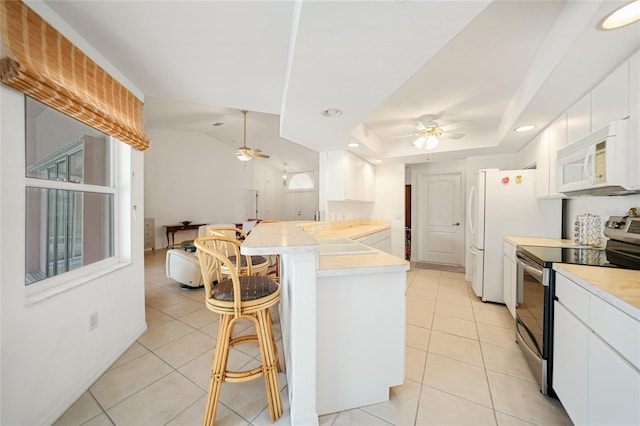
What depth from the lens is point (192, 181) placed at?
23.3 feet

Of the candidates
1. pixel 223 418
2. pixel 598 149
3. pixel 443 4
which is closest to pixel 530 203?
pixel 598 149

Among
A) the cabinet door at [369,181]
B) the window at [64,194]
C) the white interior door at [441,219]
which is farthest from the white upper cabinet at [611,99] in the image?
the white interior door at [441,219]

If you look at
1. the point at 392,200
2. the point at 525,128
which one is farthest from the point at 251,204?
the point at 525,128

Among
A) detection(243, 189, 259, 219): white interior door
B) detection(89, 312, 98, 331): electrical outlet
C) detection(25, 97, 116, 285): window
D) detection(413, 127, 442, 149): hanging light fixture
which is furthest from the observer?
detection(243, 189, 259, 219): white interior door

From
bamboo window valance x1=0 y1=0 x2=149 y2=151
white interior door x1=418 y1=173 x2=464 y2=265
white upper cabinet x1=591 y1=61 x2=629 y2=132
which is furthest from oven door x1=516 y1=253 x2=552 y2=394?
white interior door x1=418 y1=173 x2=464 y2=265

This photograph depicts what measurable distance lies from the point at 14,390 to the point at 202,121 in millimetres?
5518

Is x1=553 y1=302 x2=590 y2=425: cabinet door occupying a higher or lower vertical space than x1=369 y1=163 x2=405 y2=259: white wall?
lower

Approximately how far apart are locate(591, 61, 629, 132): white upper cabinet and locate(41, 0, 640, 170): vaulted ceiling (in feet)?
0.23

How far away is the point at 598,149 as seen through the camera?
1528 millimetres

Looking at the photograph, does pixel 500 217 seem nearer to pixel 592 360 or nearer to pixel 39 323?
pixel 592 360

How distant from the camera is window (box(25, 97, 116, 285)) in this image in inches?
54.0

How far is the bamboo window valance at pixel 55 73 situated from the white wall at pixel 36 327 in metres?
0.12

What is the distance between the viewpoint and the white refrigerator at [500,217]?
2.78 m

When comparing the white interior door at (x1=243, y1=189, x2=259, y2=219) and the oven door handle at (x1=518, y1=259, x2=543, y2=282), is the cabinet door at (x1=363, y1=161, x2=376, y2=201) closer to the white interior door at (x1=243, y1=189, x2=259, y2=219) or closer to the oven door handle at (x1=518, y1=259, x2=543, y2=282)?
the oven door handle at (x1=518, y1=259, x2=543, y2=282)
